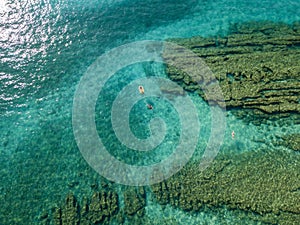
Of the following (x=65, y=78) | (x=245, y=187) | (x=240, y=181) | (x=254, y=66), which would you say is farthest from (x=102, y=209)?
(x=254, y=66)

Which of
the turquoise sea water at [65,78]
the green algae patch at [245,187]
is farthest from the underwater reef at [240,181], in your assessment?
the turquoise sea water at [65,78]

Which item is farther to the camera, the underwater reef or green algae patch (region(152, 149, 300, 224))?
the underwater reef

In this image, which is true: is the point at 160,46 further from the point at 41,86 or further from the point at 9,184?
the point at 9,184

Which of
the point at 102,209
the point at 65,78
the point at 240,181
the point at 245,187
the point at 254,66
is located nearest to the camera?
the point at 102,209

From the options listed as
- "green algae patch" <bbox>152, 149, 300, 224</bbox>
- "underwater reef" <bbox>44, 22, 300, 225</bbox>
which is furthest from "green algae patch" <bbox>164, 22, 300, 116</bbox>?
"green algae patch" <bbox>152, 149, 300, 224</bbox>

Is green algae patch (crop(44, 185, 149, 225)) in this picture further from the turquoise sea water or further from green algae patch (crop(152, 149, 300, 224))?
green algae patch (crop(152, 149, 300, 224))

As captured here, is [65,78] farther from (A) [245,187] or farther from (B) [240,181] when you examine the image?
(A) [245,187]

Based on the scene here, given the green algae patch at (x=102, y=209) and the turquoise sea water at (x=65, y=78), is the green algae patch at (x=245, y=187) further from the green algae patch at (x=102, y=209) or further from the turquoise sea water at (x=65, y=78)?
the green algae patch at (x=102, y=209)

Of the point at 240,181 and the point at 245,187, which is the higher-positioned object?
the point at 240,181
